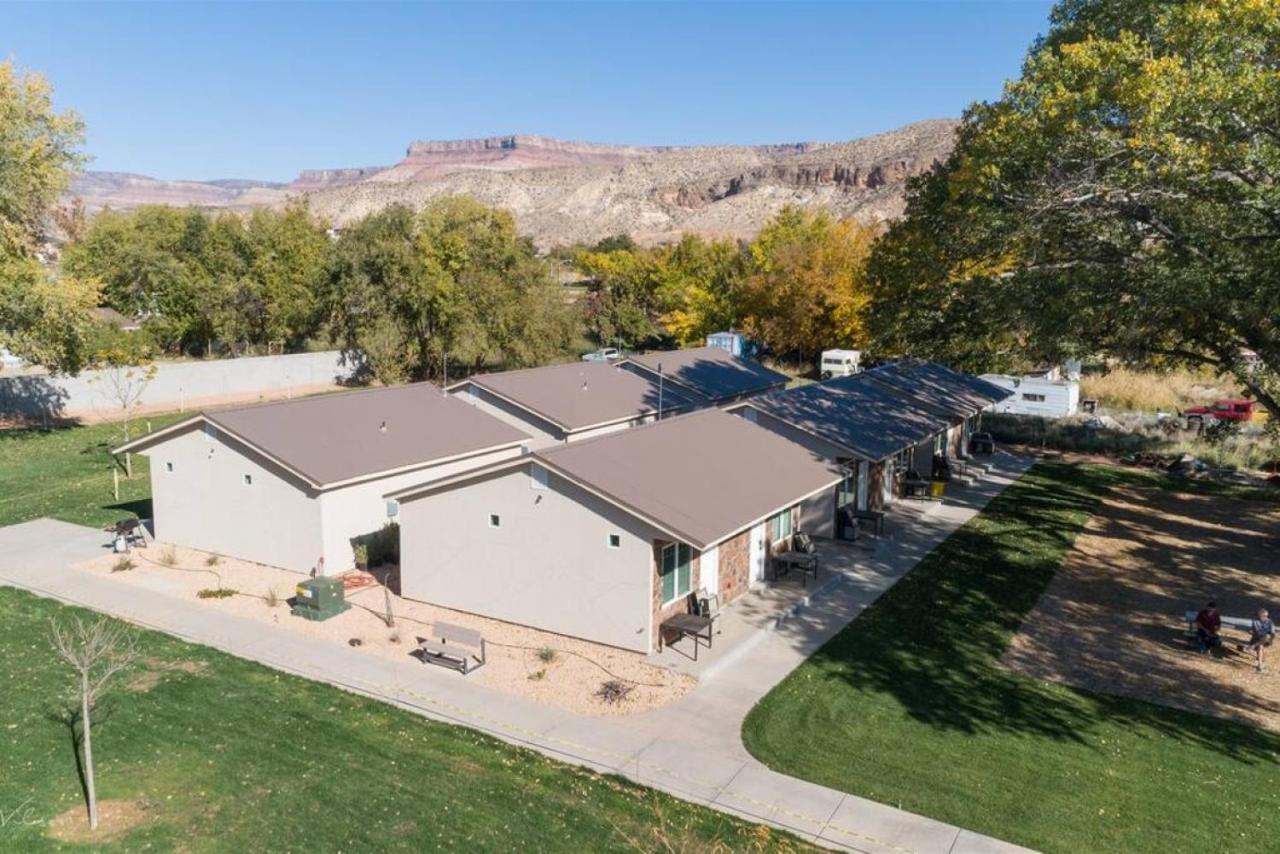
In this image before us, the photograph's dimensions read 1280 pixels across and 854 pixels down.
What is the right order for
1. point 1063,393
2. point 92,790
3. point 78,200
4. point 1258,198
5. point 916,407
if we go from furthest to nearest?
point 78,200 < point 1063,393 < point 916,407 < point 1258,198 < point 92,790

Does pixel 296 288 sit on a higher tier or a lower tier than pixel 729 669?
higher

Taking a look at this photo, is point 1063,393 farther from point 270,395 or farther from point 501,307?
point 270,395

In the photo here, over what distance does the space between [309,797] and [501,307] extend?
42.9 meters

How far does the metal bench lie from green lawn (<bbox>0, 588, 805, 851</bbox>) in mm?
1769

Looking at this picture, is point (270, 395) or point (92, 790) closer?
point (92, 790)

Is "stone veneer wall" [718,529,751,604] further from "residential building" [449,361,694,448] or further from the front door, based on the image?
"residential building" [449,361,694,448]

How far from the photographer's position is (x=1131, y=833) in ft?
37.1

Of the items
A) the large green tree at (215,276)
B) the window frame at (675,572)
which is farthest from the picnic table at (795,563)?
the large green tree at (215,276)

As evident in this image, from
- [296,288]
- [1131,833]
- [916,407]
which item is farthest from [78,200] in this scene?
[1131,833]

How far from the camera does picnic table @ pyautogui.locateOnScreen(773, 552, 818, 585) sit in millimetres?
20516

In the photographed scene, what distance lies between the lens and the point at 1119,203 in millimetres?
19109

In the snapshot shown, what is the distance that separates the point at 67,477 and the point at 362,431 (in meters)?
14.4

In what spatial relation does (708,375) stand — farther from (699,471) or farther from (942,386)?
(699,471)

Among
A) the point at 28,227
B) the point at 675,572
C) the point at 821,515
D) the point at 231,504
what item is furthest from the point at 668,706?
the point at 28,227
